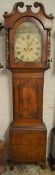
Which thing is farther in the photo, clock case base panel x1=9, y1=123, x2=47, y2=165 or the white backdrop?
the white backdrop

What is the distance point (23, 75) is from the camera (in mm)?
2139

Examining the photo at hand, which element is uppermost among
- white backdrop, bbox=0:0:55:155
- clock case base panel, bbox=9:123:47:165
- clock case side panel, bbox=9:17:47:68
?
clock case side panel, bbox=9:17:47:68

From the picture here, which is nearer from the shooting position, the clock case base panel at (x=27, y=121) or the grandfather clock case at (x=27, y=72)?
the grandfather clock case at (x=27, y=72)

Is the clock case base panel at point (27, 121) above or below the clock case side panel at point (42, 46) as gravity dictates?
below

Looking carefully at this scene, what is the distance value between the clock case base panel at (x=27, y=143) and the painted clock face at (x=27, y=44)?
712 millimetres

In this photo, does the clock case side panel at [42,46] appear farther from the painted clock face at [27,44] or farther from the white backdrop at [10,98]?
the white backdrop at [10,98]

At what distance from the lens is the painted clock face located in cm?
204

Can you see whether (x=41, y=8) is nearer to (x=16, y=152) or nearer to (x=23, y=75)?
(x=23, y=75)

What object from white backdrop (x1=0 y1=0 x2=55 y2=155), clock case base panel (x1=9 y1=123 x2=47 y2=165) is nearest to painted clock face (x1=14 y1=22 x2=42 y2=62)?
white backdrop (x1=0 y1=0 x2=55 y2=155)

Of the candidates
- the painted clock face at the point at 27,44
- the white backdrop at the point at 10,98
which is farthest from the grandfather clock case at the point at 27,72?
the white backdrop at the point at 10,98

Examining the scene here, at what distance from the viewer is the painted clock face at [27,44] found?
6.70 feet

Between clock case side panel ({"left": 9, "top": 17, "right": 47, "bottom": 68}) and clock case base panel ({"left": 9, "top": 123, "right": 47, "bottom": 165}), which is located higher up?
clock case side panel ({"left": 9, "top": 17, "right": 47, "bottom": 68})

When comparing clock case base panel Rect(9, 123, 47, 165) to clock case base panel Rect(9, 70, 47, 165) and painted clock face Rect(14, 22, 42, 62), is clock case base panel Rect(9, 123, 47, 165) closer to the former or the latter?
clock case base panel Rect(9, 70, 47, 165)

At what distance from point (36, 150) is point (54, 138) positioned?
0.77 feet
